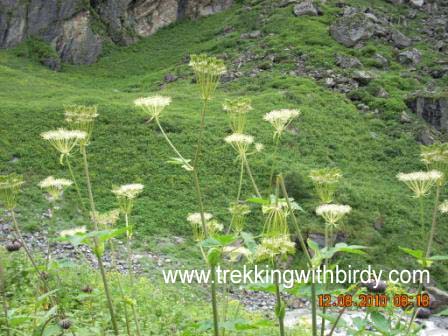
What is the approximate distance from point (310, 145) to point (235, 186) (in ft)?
20.7

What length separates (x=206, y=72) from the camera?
119 inches

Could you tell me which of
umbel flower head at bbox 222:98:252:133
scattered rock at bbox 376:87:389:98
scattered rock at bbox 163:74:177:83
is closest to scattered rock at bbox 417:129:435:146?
scattered rock at bbox 376:87:389:98

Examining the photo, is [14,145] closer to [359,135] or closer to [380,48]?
[359,135]

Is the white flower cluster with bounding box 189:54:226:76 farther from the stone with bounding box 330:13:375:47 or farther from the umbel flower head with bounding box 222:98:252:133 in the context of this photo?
the stone with bounding box 330:13:375:47

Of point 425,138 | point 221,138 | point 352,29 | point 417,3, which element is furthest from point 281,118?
point 417,3

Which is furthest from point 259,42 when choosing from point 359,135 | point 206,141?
point 206,141

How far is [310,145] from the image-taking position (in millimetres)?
23953

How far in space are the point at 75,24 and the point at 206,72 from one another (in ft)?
146

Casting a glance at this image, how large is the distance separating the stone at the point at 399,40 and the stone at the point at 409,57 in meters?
2.02

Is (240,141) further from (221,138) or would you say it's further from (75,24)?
(75,24)

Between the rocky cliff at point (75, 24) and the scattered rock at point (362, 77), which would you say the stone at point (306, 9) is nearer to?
the scattered rock at point (362, 77)

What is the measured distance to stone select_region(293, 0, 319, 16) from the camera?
4509cm

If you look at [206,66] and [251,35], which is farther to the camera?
[251,35]
